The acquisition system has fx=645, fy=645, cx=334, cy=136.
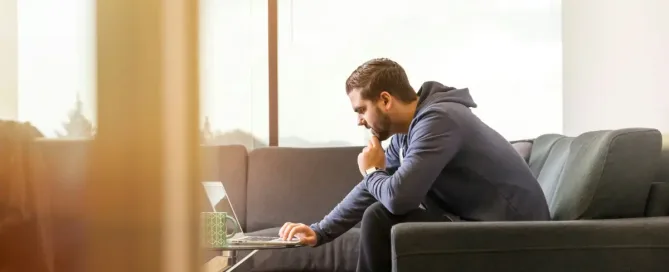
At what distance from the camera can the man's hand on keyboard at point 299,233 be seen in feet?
5.04

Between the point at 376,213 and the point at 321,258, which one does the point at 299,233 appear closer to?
the point at 376,213

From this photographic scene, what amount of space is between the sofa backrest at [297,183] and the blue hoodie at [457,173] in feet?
3.33

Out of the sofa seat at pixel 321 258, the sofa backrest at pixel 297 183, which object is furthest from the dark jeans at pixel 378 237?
the sofa backrest at pixel 297 183

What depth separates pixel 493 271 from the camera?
123cm

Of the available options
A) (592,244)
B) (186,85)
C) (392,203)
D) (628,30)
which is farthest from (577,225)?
(628,30)

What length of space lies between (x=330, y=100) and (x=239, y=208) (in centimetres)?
77

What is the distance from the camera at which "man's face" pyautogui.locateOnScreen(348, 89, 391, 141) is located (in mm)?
1658

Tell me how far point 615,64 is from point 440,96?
123 cm

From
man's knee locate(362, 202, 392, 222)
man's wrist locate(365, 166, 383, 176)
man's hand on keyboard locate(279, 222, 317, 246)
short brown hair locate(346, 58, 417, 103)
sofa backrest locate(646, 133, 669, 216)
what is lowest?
man's hand on keyboard locate(279, 222, 317, 246)

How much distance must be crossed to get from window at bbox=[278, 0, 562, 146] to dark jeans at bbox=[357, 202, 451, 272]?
5.22ft

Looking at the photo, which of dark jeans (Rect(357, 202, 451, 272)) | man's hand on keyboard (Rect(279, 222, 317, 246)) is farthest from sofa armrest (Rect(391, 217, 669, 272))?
Answer: man's hand on keyboard (Rect(279, 222, 317, 246))

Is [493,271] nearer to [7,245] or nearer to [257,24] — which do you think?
[7,245]

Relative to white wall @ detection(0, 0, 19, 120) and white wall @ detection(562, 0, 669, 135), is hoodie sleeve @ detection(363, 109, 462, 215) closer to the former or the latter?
white wall @ detection(0, 0, 19, 120)

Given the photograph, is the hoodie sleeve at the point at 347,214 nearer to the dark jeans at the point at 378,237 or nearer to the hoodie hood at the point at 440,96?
the dark jeans at the point at 378,237
